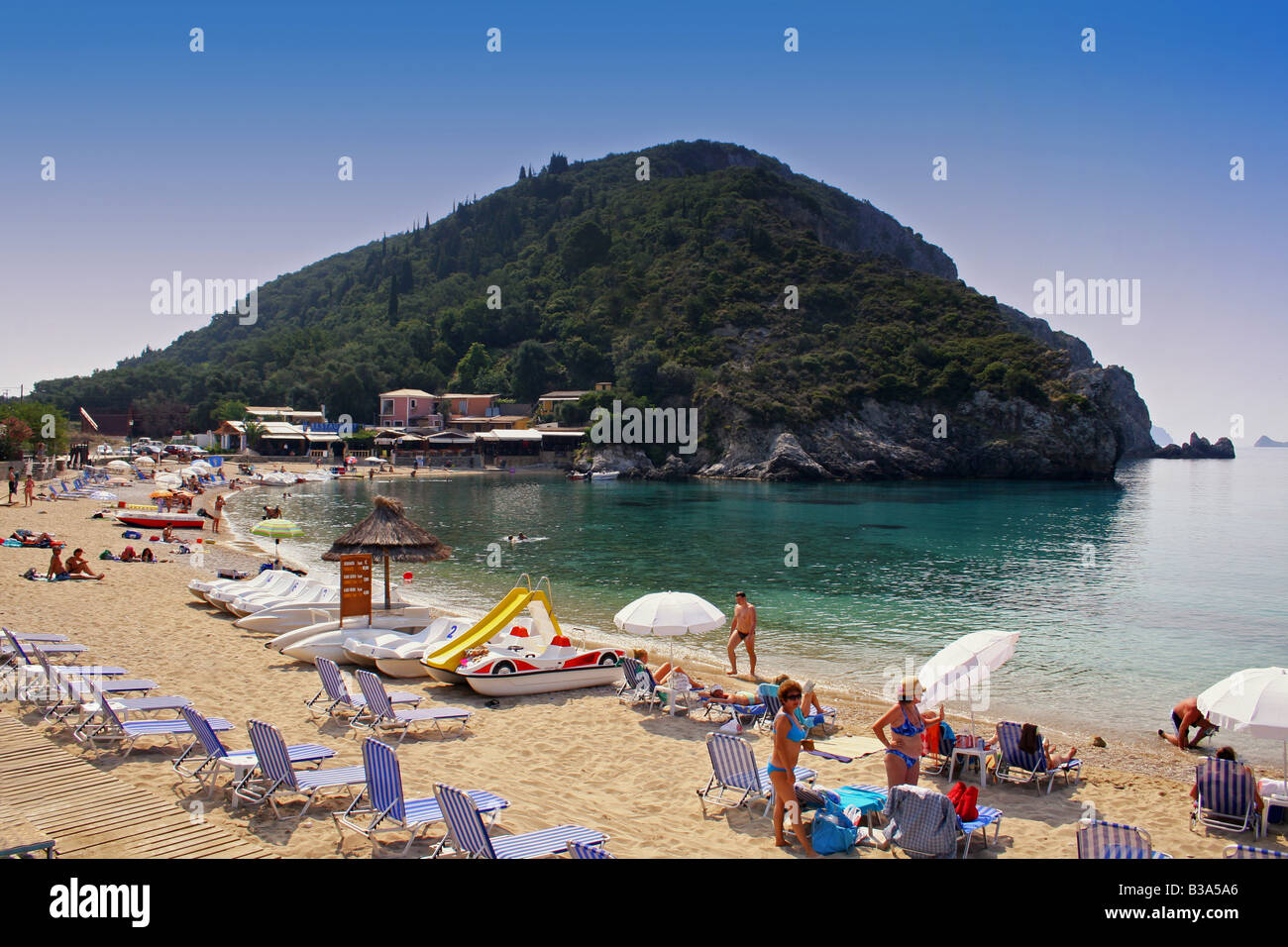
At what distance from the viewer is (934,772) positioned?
8.79 m

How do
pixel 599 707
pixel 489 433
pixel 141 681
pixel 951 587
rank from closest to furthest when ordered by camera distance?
pixel 141 681 < pixel 599 707 < pixel 951 587 < pixel 489 433

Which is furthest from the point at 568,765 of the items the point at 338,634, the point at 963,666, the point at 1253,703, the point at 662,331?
the point at 662,331

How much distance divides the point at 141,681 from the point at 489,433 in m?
75.6

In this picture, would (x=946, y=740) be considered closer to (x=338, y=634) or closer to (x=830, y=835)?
(x=830, y=835)

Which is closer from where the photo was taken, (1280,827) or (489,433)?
(1280,827)

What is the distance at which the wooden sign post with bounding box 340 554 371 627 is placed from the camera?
45.9 ft

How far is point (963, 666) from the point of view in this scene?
8.61 m

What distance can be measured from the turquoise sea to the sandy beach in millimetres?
2716

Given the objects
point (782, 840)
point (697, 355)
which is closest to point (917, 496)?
point (697, 355)

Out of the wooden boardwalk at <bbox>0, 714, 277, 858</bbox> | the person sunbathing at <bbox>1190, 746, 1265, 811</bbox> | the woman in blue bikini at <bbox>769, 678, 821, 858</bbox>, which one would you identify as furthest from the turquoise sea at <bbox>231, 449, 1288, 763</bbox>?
the wooden boardwalk at <bbox>0, 714, 277, 858</bbox>

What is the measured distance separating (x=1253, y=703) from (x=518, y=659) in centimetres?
853

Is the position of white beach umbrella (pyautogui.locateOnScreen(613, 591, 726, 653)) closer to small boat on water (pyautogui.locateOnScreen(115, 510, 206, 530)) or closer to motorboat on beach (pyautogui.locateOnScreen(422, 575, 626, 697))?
motorboat on beach (pyautogui.locateOnScreen(422, 575, 626, 697))

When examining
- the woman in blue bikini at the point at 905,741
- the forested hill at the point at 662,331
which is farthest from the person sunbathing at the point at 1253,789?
the forested hill at the point at 662,331
